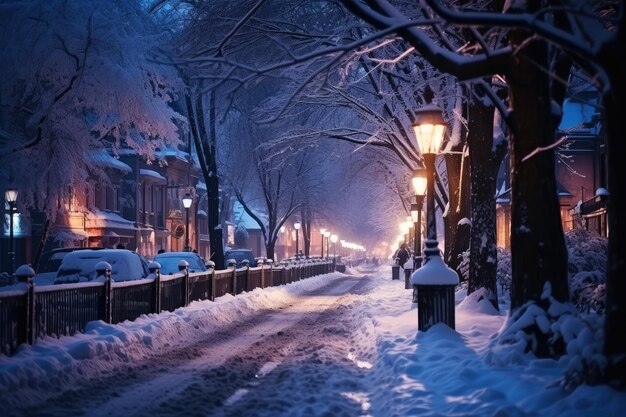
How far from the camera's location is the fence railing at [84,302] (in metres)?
10.9

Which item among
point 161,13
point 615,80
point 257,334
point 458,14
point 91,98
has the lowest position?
point 257,334

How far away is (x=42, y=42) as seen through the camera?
20.2 meters

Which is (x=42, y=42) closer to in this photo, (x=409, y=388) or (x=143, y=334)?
(x=143, y=334)

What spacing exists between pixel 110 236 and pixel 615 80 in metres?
45.1

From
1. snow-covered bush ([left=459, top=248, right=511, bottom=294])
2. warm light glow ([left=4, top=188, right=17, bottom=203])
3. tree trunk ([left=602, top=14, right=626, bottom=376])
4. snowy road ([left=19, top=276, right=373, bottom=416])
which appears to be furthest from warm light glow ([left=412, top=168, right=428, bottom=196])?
warm light glow ([left=4, top=188, right=17, bottom=203])

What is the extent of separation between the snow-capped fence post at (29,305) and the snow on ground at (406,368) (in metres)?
0.21

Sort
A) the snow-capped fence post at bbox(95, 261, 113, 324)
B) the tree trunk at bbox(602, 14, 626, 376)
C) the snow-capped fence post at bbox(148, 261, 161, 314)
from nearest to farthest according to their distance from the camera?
1. the tree trunk at bbox(602, 14, 626, 376)
2. the snow-capped fence post at bbox(95, 261, 113, 324)
3. the snow-capped fence post at bbox(148, 261, 161, 314)

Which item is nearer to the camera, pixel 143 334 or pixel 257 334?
pixel 143 334

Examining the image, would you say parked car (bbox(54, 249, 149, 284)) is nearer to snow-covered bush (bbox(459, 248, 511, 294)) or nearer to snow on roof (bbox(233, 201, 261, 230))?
snow-covered bush (bbox(459, 248, 511, 294))

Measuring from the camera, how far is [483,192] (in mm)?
16078

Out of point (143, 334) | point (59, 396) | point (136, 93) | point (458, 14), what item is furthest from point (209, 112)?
point (458, 14)

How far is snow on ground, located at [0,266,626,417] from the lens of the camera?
7.30m

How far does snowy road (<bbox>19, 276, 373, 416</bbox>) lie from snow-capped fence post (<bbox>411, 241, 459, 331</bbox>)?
133cm

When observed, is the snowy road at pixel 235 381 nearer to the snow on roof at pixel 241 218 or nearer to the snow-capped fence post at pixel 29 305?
the snow-capped fence post at pixel 29 305
